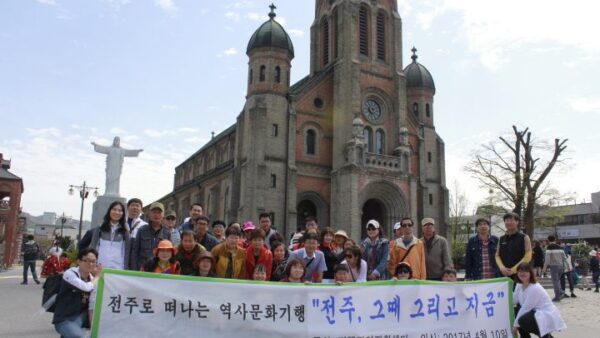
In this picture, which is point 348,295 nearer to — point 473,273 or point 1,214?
point 473,273

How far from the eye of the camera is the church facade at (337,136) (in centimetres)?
3175

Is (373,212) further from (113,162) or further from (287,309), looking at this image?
(287,309)

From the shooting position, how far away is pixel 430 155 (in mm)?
39156

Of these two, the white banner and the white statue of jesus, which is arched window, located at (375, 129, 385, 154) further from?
the white banner

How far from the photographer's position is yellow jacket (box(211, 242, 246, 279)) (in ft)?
24.7

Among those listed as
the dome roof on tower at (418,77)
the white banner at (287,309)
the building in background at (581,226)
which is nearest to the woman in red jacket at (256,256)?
the white banner at (287,309)

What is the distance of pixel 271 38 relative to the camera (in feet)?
111

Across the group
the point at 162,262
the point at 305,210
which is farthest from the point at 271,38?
the point at 162,262

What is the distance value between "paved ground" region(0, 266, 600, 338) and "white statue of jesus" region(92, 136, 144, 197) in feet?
13.1

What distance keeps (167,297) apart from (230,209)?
88.0 ft

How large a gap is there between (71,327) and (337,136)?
2872 cm

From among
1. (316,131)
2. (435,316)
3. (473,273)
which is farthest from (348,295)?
(316,131)

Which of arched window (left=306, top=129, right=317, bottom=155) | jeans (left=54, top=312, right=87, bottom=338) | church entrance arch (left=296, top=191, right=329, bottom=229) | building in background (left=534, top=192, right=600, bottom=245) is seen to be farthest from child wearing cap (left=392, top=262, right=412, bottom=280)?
building in background (left=534, top=192, right=600, bottom=245)

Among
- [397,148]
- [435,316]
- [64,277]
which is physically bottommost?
[435,316]
